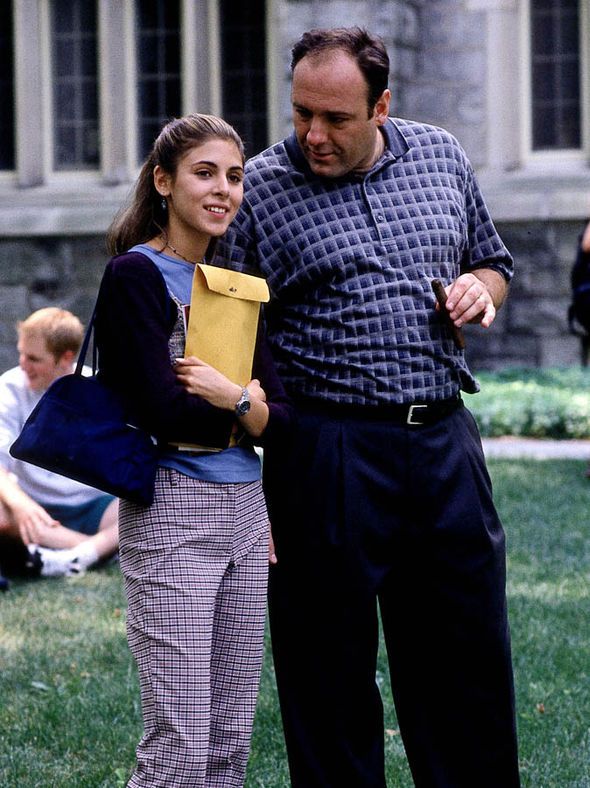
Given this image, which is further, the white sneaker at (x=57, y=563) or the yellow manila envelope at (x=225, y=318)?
the white sneaker at (x=57, y=563)

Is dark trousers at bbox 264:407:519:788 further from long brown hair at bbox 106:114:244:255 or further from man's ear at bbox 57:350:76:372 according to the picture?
man's ear at bbox 57:350:76:372

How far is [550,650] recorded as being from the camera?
512 centimetres

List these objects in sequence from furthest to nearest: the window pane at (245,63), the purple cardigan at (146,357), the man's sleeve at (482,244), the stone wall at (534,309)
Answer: the window pane at (245,63) < the stone wall at (534,309) < the man's sleeve at (482,244) < the purple cardigan at (146,357)

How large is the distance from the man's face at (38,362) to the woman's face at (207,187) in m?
3.17

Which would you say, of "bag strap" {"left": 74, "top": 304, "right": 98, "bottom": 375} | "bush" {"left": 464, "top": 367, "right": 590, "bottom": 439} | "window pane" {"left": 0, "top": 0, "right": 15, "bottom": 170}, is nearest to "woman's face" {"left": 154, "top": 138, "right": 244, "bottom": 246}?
"bag strap" {"left": 74, "top": 304, "right": 98, "bottom": 375}

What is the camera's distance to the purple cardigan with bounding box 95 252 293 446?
2.89m

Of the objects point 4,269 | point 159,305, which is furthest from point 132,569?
point 4,269

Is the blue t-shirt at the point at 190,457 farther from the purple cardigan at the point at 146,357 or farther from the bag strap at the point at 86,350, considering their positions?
the bag strap at the point at 86,350

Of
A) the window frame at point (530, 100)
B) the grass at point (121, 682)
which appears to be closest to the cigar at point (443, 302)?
the grass at point (121, 682)

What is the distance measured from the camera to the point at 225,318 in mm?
2988

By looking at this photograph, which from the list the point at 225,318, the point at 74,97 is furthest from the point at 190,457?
the point at 74,97

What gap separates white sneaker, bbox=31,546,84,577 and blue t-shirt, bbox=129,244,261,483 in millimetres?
3515

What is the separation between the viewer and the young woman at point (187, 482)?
290 cm

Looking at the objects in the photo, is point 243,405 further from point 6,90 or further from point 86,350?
point 6,90
